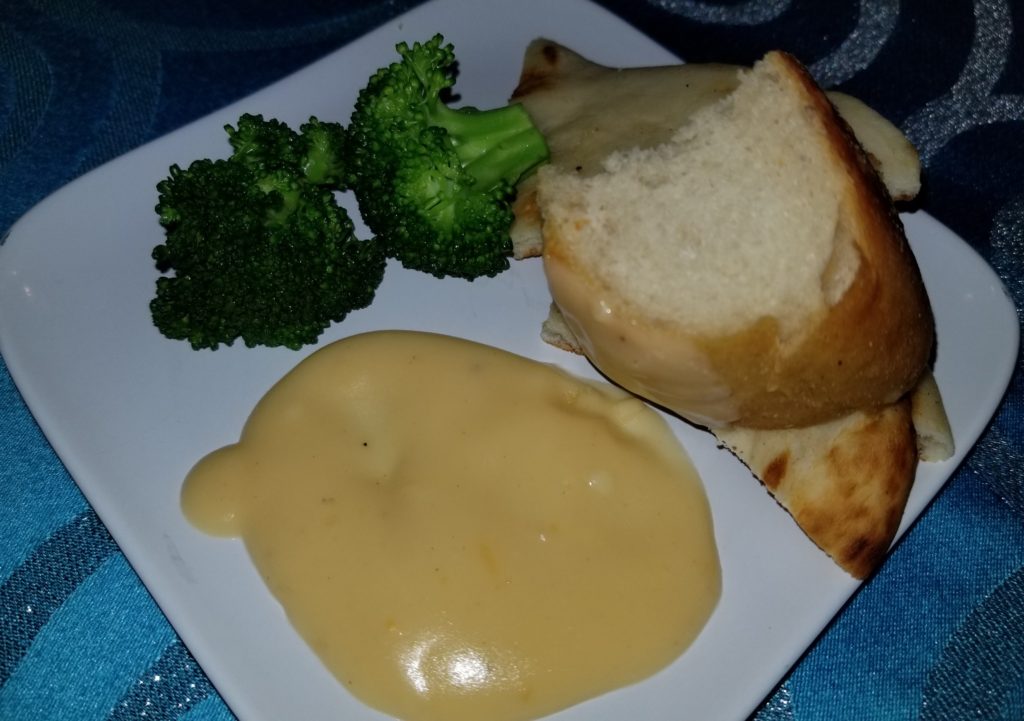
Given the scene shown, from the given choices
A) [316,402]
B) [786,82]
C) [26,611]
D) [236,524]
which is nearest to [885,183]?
[786,82]

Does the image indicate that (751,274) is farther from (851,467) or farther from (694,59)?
(694,59)

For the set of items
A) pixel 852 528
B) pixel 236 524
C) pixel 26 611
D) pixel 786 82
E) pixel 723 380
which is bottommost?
pixel 26 611

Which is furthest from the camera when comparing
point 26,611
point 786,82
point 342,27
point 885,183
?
point 342,27

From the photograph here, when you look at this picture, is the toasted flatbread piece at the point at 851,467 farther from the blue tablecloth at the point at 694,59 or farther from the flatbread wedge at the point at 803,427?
the blue tablecloth at the point at 694,59

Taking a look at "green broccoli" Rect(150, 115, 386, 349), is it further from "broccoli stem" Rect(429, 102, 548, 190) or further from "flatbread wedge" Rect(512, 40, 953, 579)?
"flatbread wedge" Rect(512, 40, 953, 579)

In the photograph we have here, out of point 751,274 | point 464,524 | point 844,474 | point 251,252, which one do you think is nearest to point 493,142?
point 251,252

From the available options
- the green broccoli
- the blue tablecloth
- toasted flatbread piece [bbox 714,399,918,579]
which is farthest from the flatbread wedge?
the green broccoli

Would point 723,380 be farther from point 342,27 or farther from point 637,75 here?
point 342,27
